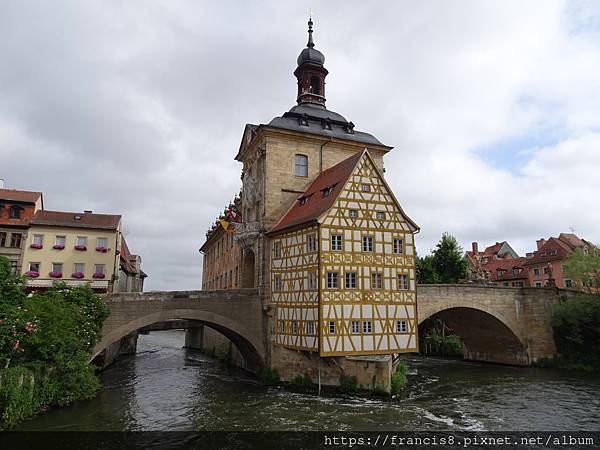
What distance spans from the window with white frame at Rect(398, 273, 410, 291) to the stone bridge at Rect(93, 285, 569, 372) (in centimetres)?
670

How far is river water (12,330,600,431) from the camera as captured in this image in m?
14.8

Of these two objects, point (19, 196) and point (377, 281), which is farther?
point (19, 196)

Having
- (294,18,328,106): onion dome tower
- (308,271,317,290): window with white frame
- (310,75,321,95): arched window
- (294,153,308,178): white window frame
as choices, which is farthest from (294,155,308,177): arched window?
(308,271,317,290): window with white frame

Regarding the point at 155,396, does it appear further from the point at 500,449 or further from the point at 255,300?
the point at 500,449

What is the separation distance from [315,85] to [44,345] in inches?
868

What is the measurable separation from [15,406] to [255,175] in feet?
53.4

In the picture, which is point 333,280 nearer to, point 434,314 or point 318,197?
point 318,197

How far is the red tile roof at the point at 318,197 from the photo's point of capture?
1983 centimetres

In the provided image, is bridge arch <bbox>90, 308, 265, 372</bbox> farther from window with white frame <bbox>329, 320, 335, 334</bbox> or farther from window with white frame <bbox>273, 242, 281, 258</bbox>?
window with white frame <bbox>329, 320, 335, 334</bbox>

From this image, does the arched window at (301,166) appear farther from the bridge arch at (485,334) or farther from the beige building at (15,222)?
the beige building at (15,222)

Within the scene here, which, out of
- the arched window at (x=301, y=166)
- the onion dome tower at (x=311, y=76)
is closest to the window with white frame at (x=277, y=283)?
the arched window at (x=301, y=166)

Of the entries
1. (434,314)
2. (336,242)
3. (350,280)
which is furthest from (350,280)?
(434,314)

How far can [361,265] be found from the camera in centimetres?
1950

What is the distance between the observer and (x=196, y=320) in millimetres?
21906
